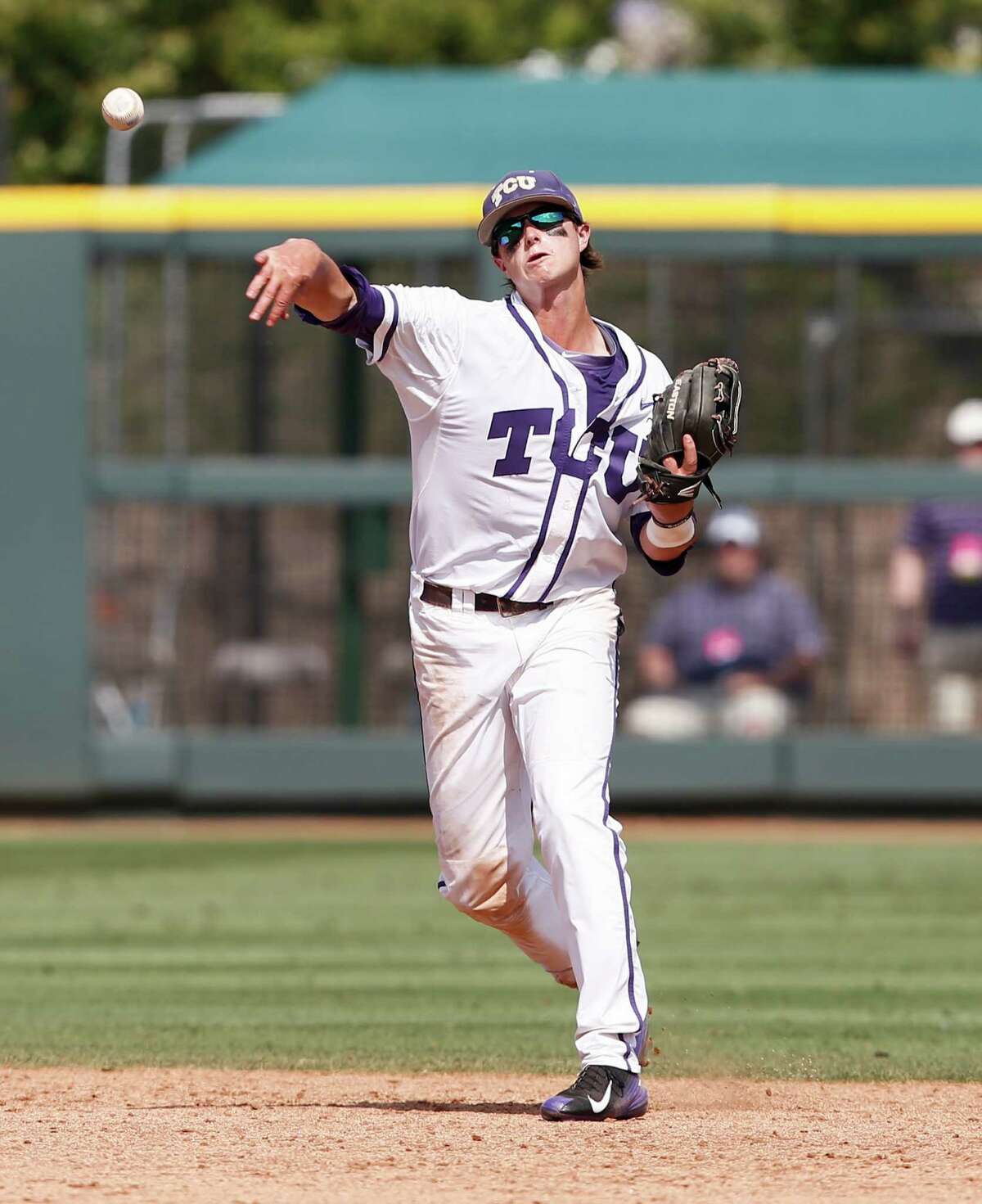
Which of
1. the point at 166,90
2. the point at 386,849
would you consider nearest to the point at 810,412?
the point at 386,849

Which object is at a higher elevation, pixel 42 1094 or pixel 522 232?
pixel 522 232

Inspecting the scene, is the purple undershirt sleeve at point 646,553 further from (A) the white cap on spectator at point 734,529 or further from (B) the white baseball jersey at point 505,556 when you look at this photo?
(A) the white cap on spectator at point 734,529

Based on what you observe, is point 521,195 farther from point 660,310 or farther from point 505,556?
point 660,310

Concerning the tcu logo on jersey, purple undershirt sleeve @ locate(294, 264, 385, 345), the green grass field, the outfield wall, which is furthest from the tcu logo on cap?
the outfield wall

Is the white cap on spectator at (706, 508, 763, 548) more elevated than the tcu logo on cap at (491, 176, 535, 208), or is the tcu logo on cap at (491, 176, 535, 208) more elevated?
the tcu logo on cap at (491, 176, 535, 208)

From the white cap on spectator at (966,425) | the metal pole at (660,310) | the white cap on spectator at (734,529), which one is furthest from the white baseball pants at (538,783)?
the white cap on spectator at (966,425)

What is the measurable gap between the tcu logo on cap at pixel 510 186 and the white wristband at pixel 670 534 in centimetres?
76

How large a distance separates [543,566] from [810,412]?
678cm

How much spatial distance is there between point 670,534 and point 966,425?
704 cm

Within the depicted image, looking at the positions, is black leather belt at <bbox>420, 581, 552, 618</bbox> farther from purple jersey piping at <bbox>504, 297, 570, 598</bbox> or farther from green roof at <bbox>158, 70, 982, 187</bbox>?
green roof at <bbox>158, 70, 982, 187</bbox>

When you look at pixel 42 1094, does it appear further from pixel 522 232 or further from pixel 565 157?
pixel 565 157

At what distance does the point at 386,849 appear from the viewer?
10445 millimetres

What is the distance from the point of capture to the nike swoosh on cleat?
4543mm

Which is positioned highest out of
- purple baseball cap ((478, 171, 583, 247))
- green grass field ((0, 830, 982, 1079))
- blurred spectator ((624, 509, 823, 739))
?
purple baseball cap ((478, 171, 583, 247))
